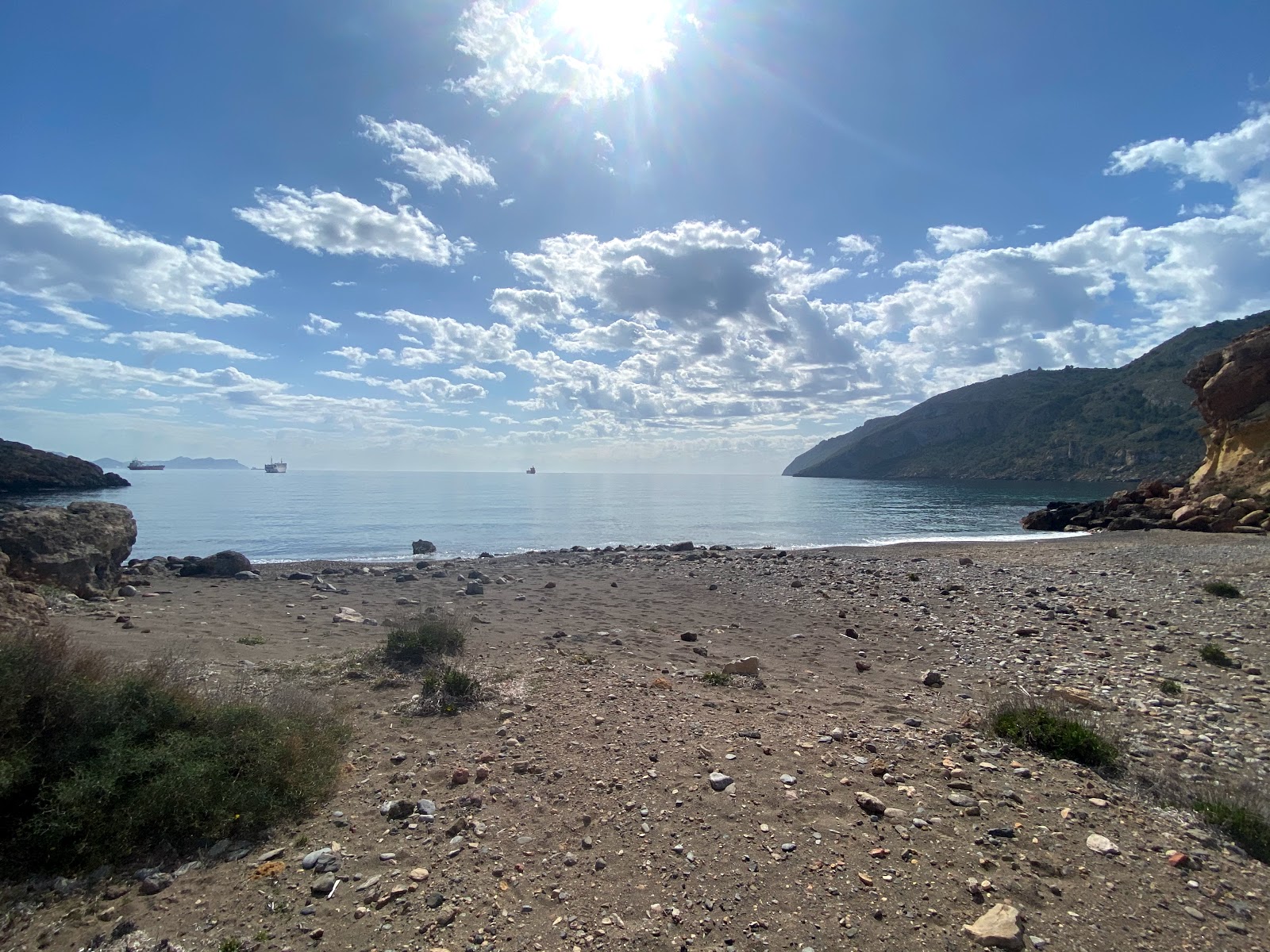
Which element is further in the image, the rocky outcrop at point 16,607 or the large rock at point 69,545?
the large rock at point 69,545

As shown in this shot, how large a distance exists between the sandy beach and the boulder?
899 centimetres

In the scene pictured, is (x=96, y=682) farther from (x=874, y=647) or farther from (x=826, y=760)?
(x=874, y=647)

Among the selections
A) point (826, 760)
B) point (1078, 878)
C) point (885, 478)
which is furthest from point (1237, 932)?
point (885, 478)

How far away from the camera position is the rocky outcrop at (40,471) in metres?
83.4

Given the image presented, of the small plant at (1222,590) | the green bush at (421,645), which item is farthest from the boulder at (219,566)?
the small plant at (1222,590)

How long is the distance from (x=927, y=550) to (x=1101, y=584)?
39.1 ft

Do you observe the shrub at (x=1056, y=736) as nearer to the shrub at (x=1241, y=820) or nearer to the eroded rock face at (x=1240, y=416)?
the shrub at (x=1241, y=820)

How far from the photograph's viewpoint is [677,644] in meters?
12.1

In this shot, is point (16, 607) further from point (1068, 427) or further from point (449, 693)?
point (1068, 427)

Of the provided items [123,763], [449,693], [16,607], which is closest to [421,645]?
[449,693]

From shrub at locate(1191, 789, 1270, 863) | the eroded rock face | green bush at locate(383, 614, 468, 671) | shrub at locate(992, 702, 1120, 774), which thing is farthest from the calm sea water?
shrub at locate(1191, 789, 1270, 863)

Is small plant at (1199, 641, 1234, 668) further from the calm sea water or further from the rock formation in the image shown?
the rock formation

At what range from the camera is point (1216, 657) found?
383 inches

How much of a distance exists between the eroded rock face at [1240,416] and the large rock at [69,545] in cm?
5013
